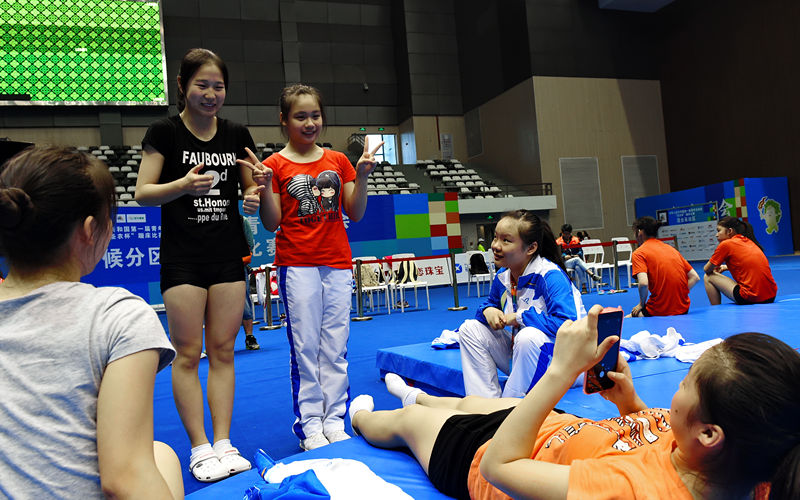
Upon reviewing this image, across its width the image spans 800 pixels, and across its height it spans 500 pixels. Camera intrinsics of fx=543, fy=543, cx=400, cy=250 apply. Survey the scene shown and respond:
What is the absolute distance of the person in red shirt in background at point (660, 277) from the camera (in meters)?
4.28

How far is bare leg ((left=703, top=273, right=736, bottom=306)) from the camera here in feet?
16.1

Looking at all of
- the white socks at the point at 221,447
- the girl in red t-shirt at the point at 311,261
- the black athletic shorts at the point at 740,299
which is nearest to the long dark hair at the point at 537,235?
the girl in red t-shirt at the point at 311,261

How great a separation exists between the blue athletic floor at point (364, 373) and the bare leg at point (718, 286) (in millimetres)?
468

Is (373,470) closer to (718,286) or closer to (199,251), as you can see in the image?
(199,251)

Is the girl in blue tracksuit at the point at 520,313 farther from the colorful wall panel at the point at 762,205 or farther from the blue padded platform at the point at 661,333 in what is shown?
the colorful wall panel at the point at 762,205

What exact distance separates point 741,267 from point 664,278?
3.10 feet

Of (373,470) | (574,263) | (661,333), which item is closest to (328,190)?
(373,470)

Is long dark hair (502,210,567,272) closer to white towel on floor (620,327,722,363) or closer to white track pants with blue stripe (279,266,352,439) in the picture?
white towel on floor (620,327,722,363)

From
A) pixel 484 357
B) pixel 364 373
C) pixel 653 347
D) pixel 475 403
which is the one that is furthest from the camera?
pixel 364 373

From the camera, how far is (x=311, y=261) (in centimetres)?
223

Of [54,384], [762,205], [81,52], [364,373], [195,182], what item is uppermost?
[81,52]

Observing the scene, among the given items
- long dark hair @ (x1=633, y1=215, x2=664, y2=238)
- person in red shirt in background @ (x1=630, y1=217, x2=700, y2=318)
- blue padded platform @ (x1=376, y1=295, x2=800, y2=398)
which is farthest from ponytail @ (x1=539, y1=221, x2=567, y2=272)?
long dark hair @ (x1=633, y1=215, x2=664, y2=238)

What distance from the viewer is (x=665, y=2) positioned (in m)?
15.4

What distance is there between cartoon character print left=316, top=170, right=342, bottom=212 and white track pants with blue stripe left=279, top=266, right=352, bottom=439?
268mm
